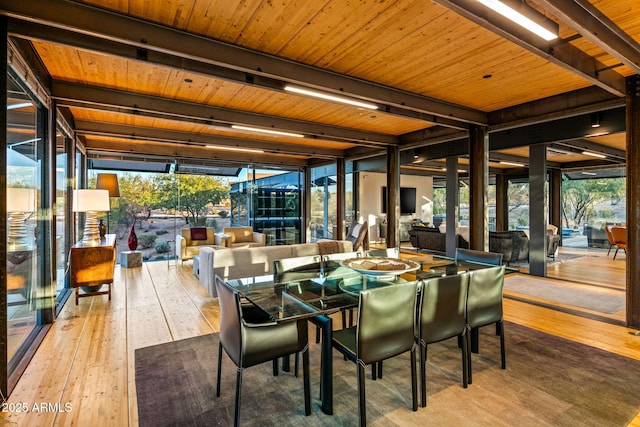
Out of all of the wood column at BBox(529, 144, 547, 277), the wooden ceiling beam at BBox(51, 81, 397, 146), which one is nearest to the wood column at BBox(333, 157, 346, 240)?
the wooden ceiling beam at BBox(51, 81, 397, 146)

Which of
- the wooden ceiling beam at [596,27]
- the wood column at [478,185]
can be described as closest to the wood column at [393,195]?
the wood column at [478,185]

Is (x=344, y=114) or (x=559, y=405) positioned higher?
(x=344, y=114)

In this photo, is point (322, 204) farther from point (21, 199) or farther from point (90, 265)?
point (21, 199)

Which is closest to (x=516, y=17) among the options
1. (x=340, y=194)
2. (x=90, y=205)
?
(x=90, y=205)

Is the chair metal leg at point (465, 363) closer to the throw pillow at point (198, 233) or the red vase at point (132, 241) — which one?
the throw pillow at point (198, 233)

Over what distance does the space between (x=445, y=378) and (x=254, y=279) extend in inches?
70.5

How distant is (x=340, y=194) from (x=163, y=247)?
16.0ft

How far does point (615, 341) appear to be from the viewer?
3150 mm

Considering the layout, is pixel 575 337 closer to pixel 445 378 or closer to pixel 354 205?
pixel 445 378

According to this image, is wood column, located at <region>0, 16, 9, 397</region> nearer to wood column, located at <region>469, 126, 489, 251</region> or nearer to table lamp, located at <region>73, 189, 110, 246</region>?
table lamp, located at <region>73, 189, 110, 246</region>

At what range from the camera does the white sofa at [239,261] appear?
14.8ft

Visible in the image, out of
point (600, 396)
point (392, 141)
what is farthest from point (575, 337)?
point (392, 141)

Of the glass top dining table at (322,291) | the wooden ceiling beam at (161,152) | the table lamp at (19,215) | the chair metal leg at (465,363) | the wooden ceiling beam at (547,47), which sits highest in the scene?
the wooden ceiling beam at (161,152)

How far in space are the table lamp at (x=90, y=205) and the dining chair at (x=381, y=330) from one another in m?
3.97
